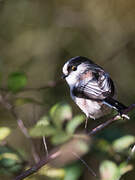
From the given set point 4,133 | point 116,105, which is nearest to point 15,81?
point 4,133

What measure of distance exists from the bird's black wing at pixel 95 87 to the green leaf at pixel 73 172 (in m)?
1.15

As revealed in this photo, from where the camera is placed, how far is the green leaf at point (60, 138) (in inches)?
81.9

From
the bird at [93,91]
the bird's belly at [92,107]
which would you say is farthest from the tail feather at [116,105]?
the bird's belly at [92,107]

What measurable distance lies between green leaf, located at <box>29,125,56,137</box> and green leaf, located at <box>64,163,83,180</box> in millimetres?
249

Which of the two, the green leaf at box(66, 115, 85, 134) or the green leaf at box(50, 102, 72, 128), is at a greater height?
the green leaf at box(50, 102, 72, 128)

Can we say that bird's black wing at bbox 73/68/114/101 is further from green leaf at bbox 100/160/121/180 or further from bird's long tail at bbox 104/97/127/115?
green leaf at bbox 100/160/121/180

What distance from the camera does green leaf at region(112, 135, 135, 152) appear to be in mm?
2219

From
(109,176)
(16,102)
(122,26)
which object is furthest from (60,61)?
(109,176)

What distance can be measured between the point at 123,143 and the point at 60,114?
0.47 metres

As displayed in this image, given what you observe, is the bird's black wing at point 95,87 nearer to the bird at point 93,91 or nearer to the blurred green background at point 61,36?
the bird at point 93,91

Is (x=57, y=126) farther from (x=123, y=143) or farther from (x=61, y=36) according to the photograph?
(x=61, y=36)

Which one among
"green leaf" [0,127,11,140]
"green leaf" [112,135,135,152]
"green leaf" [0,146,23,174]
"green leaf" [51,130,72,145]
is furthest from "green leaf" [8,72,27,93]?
"green leaf" [112,135,135,152]

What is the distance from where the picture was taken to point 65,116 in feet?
7.44

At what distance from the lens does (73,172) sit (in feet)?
6.76
